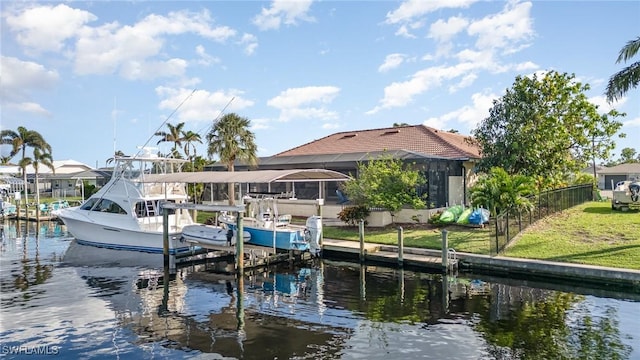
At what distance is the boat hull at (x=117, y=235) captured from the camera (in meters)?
21.6

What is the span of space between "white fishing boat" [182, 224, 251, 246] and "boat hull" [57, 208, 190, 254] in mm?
881

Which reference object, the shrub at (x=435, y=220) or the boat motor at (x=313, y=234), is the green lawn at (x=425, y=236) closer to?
the shrub at (x=435, y=220)

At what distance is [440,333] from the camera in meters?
11.6

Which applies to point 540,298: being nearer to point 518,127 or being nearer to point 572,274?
point 572,274

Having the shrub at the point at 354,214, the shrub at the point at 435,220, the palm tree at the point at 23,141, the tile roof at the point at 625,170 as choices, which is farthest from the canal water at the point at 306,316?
the tile roof at the point at 625,170

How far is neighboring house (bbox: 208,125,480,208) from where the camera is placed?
26.7 meters

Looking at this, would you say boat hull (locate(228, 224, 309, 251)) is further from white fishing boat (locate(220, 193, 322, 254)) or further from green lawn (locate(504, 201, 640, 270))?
green lawn (locate(504, 201, 640, 270))

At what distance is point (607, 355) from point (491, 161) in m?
16.8

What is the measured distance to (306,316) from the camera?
43.0 feet

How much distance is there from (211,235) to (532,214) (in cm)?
1477

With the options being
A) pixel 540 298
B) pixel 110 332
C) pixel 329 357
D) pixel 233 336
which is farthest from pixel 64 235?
pixel 540 298

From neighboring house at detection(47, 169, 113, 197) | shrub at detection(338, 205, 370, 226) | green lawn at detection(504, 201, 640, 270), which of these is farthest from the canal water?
neighboring house at detection(47, 169, 113, 197)

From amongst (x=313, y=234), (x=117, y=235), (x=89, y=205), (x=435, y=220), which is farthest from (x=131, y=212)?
(x=435, y=220)

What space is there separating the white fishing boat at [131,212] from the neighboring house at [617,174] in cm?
4696
